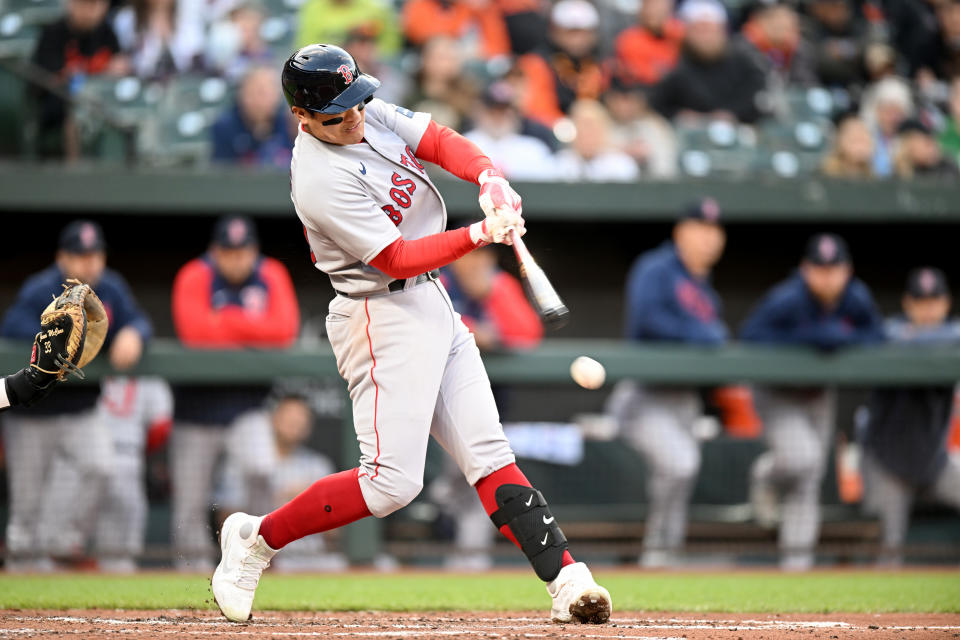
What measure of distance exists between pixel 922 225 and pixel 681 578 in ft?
13.4

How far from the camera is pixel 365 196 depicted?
10.7ft

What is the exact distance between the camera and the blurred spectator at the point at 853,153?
797cm

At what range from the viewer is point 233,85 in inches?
314

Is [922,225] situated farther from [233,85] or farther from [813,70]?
[233,85]

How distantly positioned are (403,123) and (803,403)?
3.44m

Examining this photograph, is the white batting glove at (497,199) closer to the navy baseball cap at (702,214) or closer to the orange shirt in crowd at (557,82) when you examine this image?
the navy baseball cap at (702,214)

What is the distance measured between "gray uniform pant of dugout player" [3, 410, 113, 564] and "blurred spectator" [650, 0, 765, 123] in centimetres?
464

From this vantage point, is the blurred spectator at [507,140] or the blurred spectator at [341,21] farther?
the blurred spectator at [341,21]

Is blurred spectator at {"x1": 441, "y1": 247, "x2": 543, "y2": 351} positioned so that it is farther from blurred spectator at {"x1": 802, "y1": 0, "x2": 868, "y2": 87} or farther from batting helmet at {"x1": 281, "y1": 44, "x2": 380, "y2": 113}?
blurred spectator at {"x1": 802, "y1": 0, "x2": 868, "y2": 87}

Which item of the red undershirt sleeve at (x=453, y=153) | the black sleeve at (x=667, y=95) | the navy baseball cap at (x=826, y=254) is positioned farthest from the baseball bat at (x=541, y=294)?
the black sleeve at (x=667, y=95)

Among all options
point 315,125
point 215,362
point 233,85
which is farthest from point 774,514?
point 233,85

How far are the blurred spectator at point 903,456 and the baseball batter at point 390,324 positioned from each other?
3.30 m

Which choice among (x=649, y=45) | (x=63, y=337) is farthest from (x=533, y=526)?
(x=649, y=45)

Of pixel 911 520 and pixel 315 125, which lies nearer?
pixel 315 125
